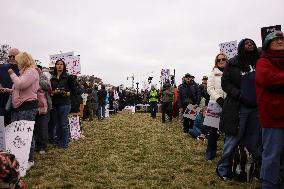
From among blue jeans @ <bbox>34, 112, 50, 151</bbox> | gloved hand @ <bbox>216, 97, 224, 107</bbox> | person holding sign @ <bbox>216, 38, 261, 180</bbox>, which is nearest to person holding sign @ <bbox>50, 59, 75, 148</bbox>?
blue jeans @ <bbox>34, 112, 50, 151</bbox>

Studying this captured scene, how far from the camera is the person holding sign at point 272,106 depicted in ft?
15.6

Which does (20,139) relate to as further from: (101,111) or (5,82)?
(101,111)

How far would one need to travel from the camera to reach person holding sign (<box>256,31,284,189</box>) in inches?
187

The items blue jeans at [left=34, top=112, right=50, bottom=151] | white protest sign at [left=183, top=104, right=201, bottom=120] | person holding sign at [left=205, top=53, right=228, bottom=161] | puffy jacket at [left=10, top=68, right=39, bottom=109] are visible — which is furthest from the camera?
white protest sign at [left=183, top=104, right=201, bottom=120]

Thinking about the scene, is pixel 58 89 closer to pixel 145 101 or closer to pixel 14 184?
pixel 14 184

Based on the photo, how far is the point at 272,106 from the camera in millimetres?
4777

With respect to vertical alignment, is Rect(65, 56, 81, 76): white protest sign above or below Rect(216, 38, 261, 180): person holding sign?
above

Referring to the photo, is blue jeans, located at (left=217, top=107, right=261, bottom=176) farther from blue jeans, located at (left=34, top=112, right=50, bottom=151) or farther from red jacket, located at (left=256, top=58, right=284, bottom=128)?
blue jeans, located at (left=34, top=112, right=50, bottom=151)

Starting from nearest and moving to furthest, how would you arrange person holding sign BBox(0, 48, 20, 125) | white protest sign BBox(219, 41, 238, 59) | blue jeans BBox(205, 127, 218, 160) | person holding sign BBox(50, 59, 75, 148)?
person holding sign BBox(0, 48, 20, 125) < blue jeans BBox(205, 127, 218, 160) < person holding sign BBox(50, 59, 75, 148) < white protest sign BBox(219, 41, 238, 59)

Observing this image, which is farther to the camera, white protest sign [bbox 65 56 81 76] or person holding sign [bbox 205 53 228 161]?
white protest sign [bbox 65 56 81 76]

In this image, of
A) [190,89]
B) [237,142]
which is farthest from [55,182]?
[190,89]

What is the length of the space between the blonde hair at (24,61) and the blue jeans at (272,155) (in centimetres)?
382

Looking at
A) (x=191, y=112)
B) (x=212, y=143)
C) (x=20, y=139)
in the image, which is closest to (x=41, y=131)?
(x=20, y=139)

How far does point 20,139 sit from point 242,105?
125 inches
